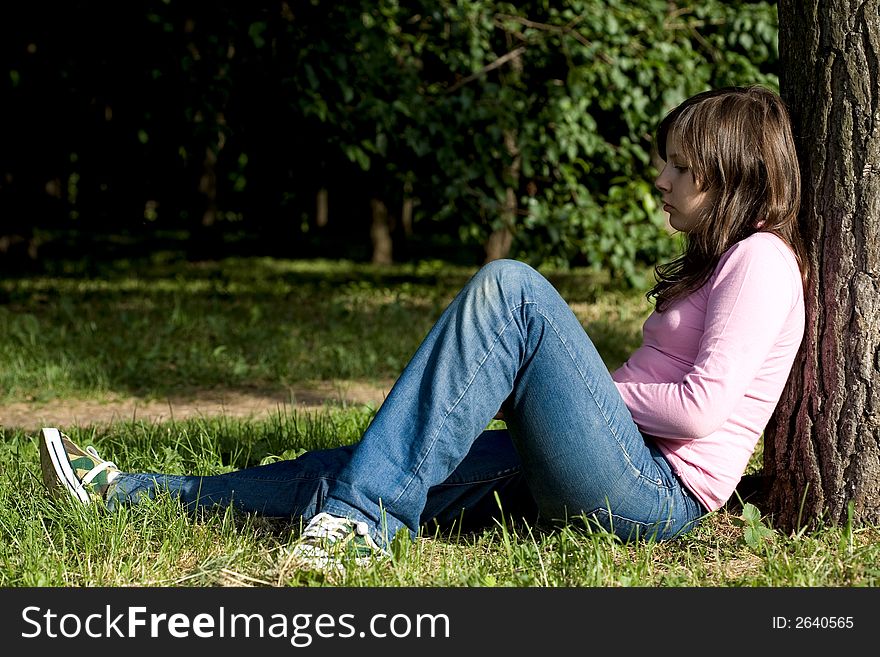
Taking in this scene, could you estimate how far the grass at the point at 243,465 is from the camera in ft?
8.42

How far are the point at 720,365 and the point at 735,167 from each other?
524mm

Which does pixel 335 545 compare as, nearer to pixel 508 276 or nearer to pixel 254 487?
pixel 254 487

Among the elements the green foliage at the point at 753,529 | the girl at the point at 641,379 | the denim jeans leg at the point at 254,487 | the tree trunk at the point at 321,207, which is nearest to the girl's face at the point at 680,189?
the girl at the point at 641,379

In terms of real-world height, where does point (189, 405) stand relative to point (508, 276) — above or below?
below

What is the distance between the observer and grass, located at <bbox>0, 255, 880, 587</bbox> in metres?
2.57

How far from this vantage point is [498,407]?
258 cm

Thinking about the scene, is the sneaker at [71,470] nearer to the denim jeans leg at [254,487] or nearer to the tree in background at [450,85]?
the denim jeans leg at [254,487]

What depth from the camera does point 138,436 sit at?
4137mm

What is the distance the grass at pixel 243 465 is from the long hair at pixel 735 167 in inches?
28.2

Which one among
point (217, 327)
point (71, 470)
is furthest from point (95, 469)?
point (217, 327)

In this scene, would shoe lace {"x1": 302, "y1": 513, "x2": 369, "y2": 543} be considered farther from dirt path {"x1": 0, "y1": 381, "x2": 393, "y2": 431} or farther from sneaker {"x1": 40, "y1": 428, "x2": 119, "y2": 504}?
dirt path {"x1": 0, "y1": 381, "x2": 393, "y2": 431}

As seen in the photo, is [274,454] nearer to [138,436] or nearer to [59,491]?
[138,436]

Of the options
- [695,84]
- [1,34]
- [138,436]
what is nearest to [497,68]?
[695,84]

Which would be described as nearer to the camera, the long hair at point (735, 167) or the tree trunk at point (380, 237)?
the long hair at point (735, 167)
